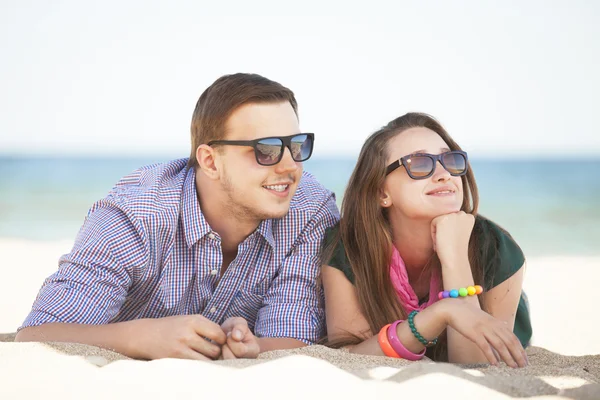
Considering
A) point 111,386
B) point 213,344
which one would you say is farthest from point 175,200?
point 111,386

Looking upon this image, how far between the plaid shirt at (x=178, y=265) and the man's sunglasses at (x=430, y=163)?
2.01ft

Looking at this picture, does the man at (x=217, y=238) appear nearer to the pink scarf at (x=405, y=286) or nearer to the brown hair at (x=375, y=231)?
the brown hair at (x=375, y=231)

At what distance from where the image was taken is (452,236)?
379cm

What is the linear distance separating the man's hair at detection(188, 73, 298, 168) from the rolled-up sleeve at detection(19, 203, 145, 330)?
0.67 metres

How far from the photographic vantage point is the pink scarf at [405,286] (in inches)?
156

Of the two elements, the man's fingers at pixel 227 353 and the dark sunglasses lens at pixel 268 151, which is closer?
the man's fingers at pixel 227 353

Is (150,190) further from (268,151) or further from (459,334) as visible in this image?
(459,334)

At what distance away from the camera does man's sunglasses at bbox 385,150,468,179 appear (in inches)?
153

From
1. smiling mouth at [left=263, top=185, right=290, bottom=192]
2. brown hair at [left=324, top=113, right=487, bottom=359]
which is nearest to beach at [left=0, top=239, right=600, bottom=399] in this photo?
brown hair at [left=324, top=113, right=487, bottom=359]

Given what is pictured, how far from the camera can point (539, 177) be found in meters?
26.8

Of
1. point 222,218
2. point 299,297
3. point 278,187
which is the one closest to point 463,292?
point 299,297

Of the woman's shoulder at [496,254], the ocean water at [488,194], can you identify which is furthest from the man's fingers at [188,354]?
the ocean water at [488,194]

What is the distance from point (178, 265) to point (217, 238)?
9.9 inches

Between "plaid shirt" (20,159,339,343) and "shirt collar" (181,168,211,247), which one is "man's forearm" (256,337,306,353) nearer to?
"plaid shirt" (20,159,339,343)
